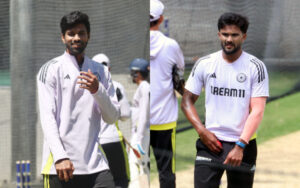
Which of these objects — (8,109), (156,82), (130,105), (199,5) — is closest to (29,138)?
(8,109)

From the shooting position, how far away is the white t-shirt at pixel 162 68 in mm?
4355

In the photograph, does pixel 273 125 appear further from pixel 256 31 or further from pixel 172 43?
pixel 172 43

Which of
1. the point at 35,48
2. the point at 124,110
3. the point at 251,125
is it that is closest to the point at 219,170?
the point at 251,125

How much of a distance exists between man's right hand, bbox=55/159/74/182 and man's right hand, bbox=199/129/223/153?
73 cm

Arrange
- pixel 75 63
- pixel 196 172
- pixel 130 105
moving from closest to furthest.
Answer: pixel 196 172 → pixel 75 63 → pixel 130 105

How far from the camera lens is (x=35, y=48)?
5.30 metres

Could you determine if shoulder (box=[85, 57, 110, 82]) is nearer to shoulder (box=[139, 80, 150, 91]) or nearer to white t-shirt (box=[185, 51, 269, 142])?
white t-shirt (box=[185, 51, 269, 142])

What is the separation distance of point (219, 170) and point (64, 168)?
814 mm

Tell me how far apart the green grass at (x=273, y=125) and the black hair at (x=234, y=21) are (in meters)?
0.64

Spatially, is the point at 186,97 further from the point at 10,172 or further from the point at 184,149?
the point at 10,172

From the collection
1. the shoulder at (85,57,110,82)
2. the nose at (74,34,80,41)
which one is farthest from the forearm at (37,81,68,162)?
the nose at (74,34,80,41)

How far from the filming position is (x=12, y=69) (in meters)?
5.38

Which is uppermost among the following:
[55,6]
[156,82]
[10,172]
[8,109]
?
[55,6]

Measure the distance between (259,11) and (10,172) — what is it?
2.31m
